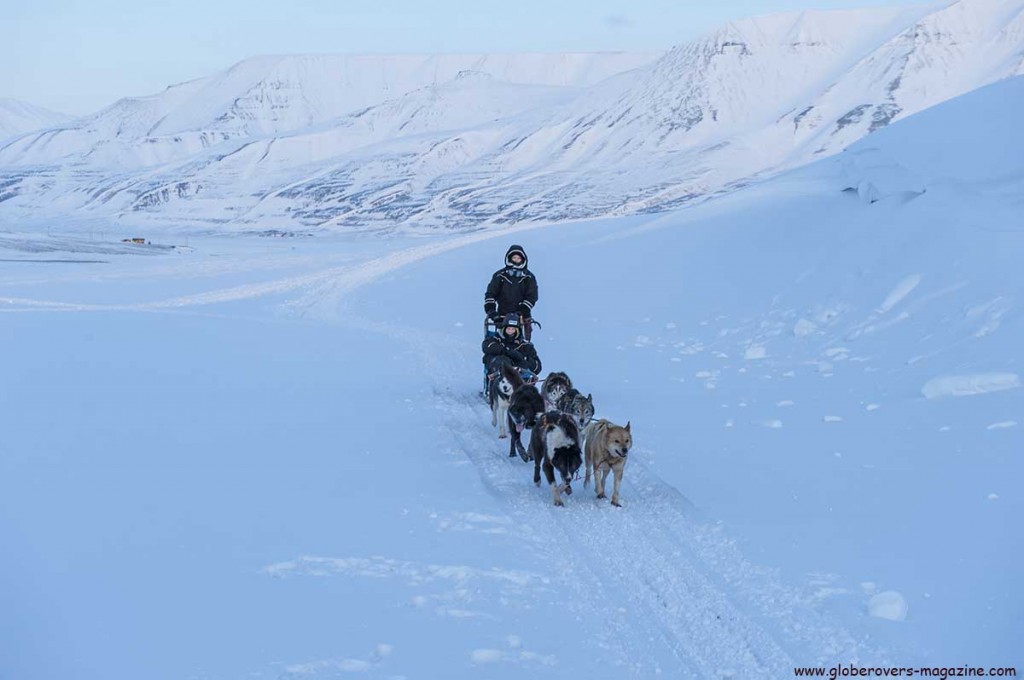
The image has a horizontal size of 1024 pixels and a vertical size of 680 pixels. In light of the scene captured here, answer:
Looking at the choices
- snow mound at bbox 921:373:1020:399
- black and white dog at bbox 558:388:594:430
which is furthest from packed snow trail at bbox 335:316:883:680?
snow mound at bbox 921:373:1020:399

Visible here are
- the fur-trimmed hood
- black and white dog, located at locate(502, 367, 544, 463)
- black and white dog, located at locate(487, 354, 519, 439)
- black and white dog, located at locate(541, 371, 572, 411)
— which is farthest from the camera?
the fur-trimmed hood

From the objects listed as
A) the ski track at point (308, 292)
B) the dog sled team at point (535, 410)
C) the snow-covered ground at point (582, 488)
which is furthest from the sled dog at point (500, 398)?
the ski track at point (308, 292)

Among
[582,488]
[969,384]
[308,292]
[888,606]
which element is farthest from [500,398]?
[308,292]

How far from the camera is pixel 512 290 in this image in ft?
37.4

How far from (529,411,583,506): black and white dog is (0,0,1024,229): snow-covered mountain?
306 ft

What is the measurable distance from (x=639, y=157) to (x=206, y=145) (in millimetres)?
98574

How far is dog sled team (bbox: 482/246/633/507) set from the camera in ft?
24.8

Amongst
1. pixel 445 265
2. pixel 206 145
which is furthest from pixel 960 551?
pixel 206 145

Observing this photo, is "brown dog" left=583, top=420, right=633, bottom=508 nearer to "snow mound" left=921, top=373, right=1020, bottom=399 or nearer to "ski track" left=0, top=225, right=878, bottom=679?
"ski track" left=0, top=225, right=878, bottom=679

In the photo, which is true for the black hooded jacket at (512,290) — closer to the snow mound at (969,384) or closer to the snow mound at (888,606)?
the snow mound at (969,384)

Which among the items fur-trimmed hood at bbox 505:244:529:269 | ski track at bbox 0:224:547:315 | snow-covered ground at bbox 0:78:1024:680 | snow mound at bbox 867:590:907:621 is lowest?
snow mound at bbox 867:590:907:621

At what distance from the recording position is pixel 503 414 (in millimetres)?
10148

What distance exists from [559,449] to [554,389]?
84.5 inches

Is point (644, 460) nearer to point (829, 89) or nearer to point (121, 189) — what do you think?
point (829, 89)
